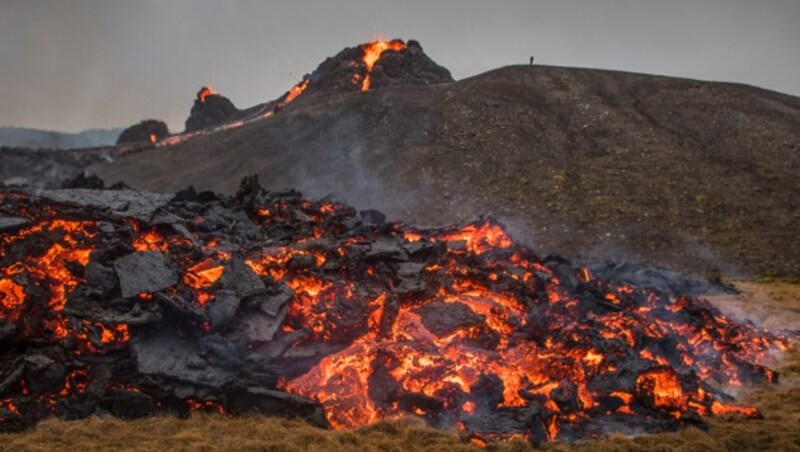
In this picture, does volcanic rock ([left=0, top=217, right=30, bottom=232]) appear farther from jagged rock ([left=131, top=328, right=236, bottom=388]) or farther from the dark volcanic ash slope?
the dark volcanic ash slope

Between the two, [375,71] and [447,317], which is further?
[375,71]

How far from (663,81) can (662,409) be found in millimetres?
47257

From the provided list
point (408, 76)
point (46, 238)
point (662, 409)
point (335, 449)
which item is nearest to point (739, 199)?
point (662, 409)

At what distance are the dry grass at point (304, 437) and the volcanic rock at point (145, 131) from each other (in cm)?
8557

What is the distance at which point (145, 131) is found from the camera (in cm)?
8519

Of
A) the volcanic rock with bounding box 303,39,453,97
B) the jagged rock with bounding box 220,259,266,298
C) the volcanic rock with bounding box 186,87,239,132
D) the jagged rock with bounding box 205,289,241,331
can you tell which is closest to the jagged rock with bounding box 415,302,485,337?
the jagged rock with bounding box 220,259,266,298

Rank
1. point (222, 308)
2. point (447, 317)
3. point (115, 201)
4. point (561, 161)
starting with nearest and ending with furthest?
point (222, 308)
point (447, 317)
point (115, 201)
point (561, 161)

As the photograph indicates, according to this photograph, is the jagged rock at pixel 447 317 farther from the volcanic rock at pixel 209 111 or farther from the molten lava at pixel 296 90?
the volcanic rock at pixel 209 111

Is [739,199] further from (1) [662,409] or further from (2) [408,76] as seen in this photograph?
(2) [408,76]

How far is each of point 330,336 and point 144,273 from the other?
174 inches

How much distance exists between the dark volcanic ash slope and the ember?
1141 centimetres

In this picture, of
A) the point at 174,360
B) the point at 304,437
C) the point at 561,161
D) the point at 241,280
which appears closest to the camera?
the point at 304,437

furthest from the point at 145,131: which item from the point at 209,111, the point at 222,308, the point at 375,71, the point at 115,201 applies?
the point at 222,308

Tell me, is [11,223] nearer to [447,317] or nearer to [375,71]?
[447,317]
